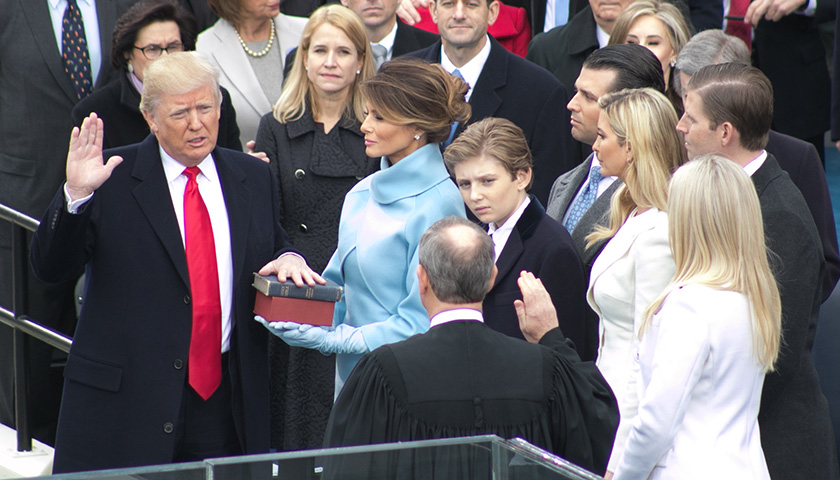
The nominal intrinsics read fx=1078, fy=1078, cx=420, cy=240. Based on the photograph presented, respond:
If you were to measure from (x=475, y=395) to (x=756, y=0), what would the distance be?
3687 mm

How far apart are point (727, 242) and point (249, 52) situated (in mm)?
3227

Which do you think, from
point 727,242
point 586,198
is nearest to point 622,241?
point 727,242

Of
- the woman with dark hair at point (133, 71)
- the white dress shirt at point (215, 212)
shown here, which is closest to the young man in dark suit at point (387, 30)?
the woman with dark hair at point (133, 71)

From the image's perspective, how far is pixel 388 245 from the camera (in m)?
3.75

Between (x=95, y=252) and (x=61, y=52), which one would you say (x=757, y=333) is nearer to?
(x=95, y=252)

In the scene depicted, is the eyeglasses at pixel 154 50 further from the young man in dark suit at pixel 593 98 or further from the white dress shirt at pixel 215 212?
the young man in dark suit at pixel 593 98

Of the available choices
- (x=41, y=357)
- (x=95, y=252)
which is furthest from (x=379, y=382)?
(x=41, y=357)

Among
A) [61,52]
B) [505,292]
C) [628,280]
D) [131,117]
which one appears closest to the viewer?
Answer: [628,280]

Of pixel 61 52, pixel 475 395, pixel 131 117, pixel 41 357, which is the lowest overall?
pixel 41 357

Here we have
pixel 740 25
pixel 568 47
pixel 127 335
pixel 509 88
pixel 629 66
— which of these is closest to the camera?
pixel 127 335

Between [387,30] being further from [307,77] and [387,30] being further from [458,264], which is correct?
[458,264]

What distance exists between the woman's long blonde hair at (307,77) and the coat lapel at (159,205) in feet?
3.64

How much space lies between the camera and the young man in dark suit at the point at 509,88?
4973 mm

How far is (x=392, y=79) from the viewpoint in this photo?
390 cm
